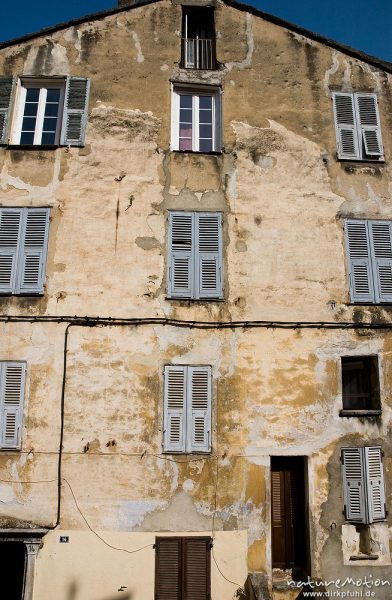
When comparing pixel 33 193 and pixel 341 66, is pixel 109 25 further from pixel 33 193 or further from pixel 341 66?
pixel 341 66

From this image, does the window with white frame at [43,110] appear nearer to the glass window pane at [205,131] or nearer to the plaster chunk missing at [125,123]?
the plaster chunk missing at [125,123]

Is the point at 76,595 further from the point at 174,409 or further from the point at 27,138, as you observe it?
the point at 27,138

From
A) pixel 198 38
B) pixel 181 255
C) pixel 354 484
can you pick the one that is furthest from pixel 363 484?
pixel 198 38

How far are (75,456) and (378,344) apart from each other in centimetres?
644

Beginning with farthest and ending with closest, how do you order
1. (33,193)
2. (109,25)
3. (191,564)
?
1. (109,25)
2. (33,193)
3. (191,564)

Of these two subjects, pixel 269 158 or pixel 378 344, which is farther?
pixel 269 158

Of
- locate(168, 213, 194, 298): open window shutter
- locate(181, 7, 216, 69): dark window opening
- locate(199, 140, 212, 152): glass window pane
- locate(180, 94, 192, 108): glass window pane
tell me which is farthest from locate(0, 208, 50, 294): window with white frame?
locate(181, 7, 216, 69): dark window opening

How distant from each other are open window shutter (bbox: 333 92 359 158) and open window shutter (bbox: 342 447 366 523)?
6.61 metres

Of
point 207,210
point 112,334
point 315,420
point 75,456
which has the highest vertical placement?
point 207,210

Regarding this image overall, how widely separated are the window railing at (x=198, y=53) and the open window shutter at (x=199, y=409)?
7.52 m

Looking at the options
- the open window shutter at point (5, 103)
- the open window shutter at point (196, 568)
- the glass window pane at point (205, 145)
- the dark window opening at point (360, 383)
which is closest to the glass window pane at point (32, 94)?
the open window shutter at point (5, 103)

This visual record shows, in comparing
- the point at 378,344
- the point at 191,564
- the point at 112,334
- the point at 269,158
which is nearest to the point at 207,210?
the point at 269,158

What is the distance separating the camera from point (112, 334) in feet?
40.3

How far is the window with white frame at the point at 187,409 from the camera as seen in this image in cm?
1177
